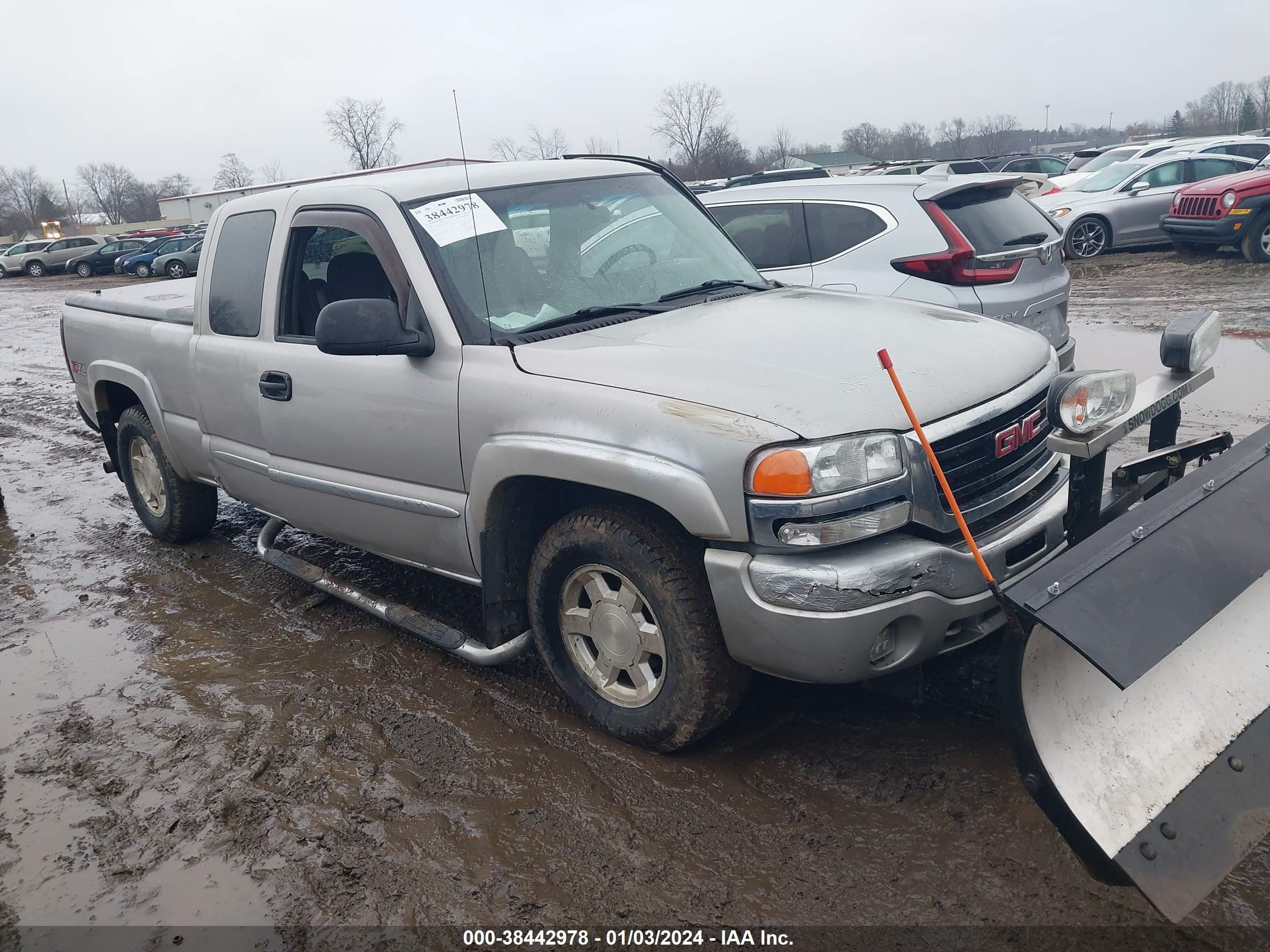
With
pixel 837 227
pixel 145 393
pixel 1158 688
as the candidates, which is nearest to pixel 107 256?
pixel 145 393

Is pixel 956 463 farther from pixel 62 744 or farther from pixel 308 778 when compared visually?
pixel 62 744

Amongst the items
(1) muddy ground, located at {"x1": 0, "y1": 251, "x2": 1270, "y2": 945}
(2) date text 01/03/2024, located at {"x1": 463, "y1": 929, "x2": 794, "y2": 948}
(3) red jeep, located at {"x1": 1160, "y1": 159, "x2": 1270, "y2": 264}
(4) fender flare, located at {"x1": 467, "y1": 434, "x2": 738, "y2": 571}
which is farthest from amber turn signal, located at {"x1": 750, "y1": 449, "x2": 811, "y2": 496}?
(3) red jeep, located at {"x1": 1160, "y1": 159, "x2": 1270, "y2": 264}

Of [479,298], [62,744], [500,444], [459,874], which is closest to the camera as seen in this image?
[459,874]

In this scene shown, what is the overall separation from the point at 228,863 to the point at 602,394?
1820 mm

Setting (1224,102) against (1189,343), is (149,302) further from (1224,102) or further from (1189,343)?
(1224,102)

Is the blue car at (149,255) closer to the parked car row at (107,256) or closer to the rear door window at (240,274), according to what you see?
the parked car row at (107,256)

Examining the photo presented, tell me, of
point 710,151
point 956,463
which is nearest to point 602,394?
point 956,463

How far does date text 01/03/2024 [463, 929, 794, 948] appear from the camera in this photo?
98.5 inches

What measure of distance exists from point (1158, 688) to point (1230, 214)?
44.3ft

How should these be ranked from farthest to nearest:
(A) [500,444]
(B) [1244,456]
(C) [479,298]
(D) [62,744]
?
(D) [62,744] < (C) [479,298] < (A) [500,444] < (B) [1244,456]

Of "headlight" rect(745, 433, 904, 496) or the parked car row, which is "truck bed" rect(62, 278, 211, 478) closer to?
"headlight" rect(745, 433, 904, 496)

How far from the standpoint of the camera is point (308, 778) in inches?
133

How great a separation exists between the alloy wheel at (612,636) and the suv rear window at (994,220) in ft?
12.8

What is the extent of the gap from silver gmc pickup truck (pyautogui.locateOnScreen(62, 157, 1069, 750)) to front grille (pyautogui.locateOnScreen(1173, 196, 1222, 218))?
12.1 metres
